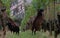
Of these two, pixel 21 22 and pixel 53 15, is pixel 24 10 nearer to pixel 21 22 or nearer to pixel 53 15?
pixel 21 22

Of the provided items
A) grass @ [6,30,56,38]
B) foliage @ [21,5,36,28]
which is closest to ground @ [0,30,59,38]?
grass @ [6,30,56,38]

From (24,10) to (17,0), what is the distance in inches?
5.3

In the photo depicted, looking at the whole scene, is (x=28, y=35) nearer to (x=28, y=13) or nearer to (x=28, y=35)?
(x=28, y=35)

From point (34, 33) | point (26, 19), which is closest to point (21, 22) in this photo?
point (26, 19)

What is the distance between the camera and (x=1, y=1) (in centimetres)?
170

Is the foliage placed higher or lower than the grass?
higher

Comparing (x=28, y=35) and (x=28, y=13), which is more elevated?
(x=28, y=13)

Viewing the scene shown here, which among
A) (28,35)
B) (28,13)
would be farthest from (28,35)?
(28,13)

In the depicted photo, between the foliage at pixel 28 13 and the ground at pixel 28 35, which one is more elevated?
the foliage at pixel 28 13

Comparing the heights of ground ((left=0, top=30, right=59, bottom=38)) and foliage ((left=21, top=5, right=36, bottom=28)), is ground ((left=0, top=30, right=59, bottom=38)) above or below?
below

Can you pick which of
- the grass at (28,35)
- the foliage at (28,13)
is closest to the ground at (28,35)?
the grass at (28,35)

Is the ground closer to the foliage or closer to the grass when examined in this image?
the grass

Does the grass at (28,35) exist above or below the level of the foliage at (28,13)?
below

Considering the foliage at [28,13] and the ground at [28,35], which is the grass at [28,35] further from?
the foliage at [28,13]
